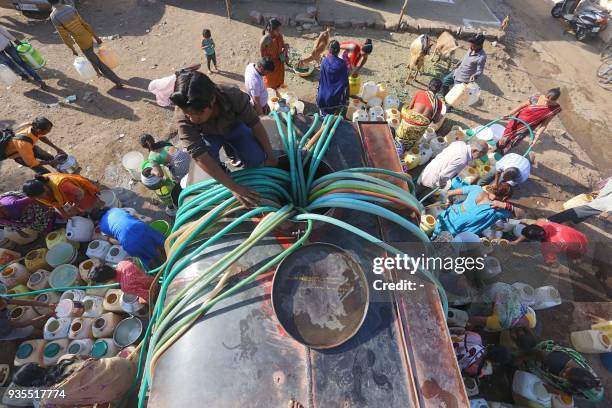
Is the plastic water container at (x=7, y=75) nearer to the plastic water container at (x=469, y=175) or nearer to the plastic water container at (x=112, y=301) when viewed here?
the plastic water container at (x=112, y=301)

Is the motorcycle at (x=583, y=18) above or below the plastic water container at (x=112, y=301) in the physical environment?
above

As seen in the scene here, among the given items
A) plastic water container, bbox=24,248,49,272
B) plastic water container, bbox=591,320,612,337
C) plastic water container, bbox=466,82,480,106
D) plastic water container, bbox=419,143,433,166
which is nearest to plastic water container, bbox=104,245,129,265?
plastic water container, bbox=24,248,49,272

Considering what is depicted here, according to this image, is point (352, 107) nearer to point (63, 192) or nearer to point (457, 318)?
point (457, 318)

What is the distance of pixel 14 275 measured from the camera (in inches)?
146

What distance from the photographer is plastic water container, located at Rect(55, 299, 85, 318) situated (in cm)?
341

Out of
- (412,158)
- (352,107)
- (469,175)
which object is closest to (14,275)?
(352,107)

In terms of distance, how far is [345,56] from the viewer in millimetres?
6004

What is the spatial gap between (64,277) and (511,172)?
5.97m

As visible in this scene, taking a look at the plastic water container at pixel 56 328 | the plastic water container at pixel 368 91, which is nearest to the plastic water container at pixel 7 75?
the plastic water container at pixel 56 328

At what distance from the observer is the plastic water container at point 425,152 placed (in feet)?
16.7

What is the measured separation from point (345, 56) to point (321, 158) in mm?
4539

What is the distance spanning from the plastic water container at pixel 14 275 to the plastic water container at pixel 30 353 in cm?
96

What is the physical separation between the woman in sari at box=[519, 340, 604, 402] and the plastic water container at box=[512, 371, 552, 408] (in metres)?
0.11

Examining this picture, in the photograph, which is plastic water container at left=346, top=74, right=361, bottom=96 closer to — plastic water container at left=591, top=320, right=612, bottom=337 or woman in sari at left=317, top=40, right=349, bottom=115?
woman in sari at left=317, top=40, right=349, bottom=115
